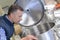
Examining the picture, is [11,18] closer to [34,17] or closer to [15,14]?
[15,14]

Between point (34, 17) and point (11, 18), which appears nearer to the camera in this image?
point (11, 18)

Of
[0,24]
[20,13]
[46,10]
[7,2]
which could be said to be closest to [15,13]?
[20,13]

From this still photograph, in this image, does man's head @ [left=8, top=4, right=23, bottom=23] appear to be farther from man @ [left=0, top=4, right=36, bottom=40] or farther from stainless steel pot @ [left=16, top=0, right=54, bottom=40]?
stainless steel pot @ [left=16, top=0, right=54, bottom=40]

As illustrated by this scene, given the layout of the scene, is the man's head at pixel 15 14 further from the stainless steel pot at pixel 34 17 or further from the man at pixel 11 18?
the stainless steel pot at pixel 34 17

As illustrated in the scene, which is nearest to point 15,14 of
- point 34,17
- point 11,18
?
point 11,18

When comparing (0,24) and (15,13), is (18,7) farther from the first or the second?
(0,24)

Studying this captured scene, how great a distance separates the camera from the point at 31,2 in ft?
6.10

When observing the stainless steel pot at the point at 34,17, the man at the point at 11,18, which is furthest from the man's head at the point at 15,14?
the stainless steel pot at the point at 34,17

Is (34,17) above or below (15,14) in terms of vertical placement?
below

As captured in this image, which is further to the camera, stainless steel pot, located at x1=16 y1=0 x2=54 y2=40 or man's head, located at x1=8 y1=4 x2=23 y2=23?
stainless steel pot, located at x1=16 y1=0 x2=54 y2=40

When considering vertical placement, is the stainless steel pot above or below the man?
below

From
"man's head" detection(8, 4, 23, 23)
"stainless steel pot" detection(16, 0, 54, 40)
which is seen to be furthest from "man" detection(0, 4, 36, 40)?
"stainless steel pot" detection(16, 0, 54, 40)

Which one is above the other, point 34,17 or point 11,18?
point 11,18

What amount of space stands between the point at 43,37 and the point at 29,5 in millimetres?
377
